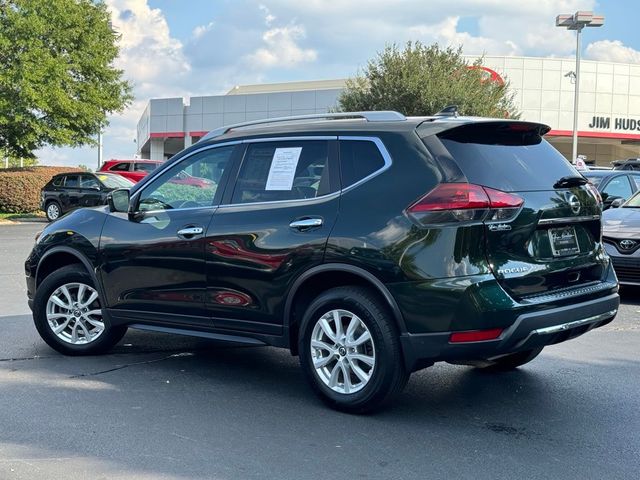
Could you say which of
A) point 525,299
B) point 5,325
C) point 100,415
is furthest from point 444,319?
point 5,325

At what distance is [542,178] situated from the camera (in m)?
4.85

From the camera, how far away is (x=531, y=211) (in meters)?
4.57

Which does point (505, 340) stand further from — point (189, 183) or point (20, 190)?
point (20, 190)

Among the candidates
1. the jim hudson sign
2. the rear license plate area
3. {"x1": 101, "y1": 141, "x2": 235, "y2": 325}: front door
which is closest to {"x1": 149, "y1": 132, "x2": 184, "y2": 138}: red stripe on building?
the jim hudson sign

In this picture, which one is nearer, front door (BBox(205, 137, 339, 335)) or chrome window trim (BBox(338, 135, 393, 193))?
chrome window trim (BBox(338, 135, 393, 193))

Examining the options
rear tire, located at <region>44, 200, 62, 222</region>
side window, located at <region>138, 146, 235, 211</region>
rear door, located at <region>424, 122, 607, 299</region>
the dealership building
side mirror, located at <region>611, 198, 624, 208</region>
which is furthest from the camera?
the dealership building

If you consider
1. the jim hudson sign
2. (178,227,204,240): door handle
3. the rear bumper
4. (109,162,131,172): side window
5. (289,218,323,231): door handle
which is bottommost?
the rear bumper

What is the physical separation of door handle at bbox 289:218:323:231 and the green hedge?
84.7ft

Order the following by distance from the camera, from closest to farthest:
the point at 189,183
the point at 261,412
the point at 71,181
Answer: the point at 261,412 → the point at 189,183 → the point at 71,181

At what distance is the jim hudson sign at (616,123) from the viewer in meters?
46.8

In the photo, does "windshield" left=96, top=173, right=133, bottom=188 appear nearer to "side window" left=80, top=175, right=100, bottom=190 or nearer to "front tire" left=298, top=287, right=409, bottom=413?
"side window" left=80, top=175, right=100, bottom=190

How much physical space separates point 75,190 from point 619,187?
18061mm

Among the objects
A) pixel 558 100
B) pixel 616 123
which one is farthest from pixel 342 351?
pixel 616 123

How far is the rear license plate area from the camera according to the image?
4.72 m
